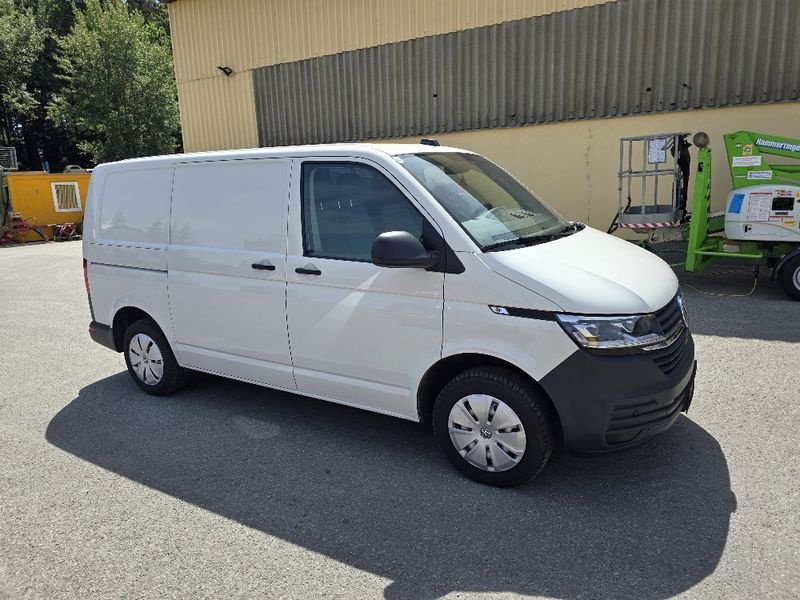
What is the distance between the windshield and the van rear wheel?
8.70 feet

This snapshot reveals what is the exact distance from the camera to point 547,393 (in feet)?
10.4

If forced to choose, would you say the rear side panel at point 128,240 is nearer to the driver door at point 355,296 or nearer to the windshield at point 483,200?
the driver door at point 355,296

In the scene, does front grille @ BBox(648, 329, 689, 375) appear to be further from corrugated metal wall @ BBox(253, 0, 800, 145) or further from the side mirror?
corrugated metal wall @ BBox(253, 0, 800, 145)

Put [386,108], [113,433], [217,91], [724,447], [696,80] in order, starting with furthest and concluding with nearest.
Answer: [217,91] → [386,108] → [696,80] → [113,433] → [724,447]

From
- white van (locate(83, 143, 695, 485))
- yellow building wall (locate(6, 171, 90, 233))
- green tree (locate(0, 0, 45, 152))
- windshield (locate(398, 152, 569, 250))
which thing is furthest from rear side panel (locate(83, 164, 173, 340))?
green tree (locate(0, 0, 45, 152))

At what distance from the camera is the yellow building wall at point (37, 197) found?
2056 cm

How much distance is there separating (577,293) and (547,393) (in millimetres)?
546

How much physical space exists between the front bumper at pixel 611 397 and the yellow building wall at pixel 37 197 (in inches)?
863

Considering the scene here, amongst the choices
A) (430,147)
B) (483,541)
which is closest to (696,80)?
(430,147)

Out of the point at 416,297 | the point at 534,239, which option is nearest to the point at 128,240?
the point at 416,297

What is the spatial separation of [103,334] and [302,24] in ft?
36.9

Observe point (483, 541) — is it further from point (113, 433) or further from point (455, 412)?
point (113, 433)

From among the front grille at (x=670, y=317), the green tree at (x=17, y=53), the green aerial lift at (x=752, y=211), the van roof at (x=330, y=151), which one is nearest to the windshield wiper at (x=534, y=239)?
the front grille at (x=670, y=317)

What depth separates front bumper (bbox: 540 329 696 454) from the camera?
305cm
